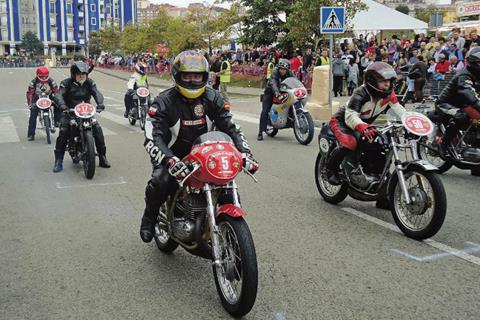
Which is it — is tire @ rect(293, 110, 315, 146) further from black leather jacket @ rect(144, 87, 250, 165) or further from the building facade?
the building facade

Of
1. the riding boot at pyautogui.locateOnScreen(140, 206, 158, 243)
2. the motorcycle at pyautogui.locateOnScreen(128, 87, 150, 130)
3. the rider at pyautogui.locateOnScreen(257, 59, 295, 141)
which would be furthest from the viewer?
the motorcycle at pyautogui.locateOnScreen(128, 87, 150, 130)

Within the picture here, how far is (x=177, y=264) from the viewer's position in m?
5.25

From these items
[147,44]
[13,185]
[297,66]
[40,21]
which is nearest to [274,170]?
[13,185]

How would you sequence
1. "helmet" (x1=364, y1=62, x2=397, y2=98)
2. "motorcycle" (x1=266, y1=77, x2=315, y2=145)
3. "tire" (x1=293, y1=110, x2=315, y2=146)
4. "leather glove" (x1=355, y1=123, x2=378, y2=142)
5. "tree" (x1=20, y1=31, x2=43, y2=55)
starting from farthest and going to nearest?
"tree" (x1=20, y1=31, x2=43, y2=55) → "motorcycle" (x1=266, y1=77, x2=315, y2=145) → "tire" (x1=293, y1=110, x2=315, y2=146) → "helmet" (x1=364, y1=62, x2=397, y2=98) → "leather glove" (x1=355, y1=123, x2=378, y2=142)

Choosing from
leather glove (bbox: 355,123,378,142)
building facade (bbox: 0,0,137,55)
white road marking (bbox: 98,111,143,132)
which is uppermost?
building facade (bbox: 0,0,137,55)

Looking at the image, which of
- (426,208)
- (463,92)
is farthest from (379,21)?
(426,208)

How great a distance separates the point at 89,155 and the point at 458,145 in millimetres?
5508

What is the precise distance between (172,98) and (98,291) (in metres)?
1.67

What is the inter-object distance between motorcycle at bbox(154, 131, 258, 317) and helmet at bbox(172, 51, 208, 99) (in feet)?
2.01

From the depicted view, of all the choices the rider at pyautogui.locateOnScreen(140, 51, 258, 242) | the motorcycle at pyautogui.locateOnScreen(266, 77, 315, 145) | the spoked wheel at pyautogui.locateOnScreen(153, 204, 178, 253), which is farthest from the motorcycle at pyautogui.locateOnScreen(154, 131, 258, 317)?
the motorcycle at pyautogui.locateOnScreen(266, 77, 315, 145)

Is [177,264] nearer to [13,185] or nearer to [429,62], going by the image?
[13,185]

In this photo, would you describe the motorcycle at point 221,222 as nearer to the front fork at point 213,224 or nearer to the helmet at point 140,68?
the front fork at point 213,224

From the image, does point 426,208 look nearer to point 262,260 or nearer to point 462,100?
point 262,260

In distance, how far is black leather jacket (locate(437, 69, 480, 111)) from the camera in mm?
8289
